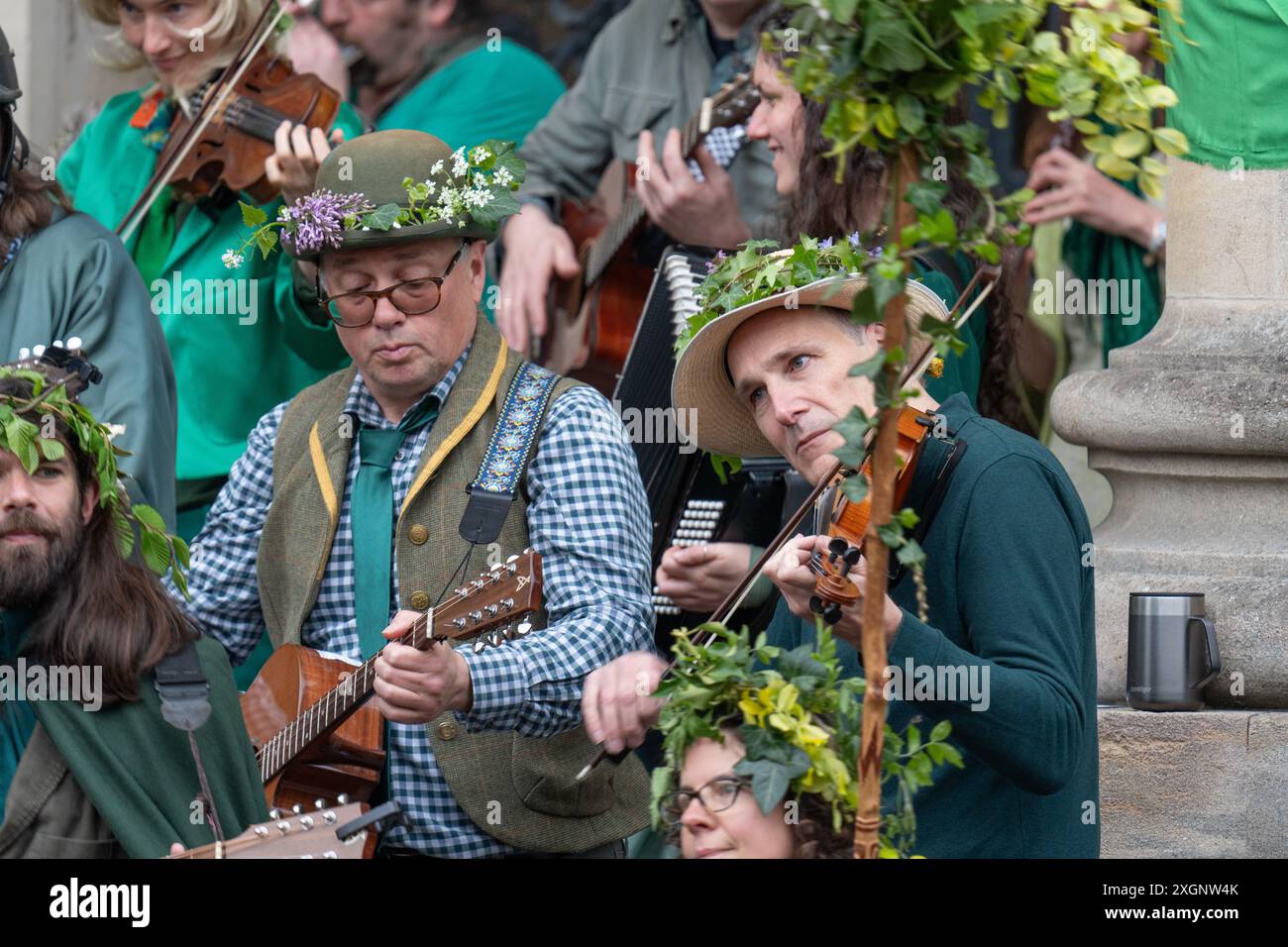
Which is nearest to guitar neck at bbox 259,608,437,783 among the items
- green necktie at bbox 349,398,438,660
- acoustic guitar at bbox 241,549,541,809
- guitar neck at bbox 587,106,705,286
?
acoustic guitar at bbox 241,549,541,809

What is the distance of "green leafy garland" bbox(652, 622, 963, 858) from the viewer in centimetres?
308

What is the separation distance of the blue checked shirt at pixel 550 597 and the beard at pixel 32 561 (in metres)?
0.49

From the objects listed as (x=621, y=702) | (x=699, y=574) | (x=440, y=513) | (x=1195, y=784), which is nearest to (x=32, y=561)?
(x=440, y=513)

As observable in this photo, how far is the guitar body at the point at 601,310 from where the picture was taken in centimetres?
605

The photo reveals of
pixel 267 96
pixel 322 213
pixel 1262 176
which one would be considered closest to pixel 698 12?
pixel 267 96

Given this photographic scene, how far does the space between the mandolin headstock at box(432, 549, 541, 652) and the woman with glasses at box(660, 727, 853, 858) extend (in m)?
0.70

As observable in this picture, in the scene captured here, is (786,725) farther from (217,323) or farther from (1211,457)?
(217,323)

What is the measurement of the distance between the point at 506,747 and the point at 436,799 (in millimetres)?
157

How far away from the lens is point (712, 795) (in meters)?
3.23

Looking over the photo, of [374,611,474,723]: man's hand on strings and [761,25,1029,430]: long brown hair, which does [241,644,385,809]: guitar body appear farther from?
[761,25,1029,430]: long brown hair

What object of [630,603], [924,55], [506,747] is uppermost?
[924,55]
